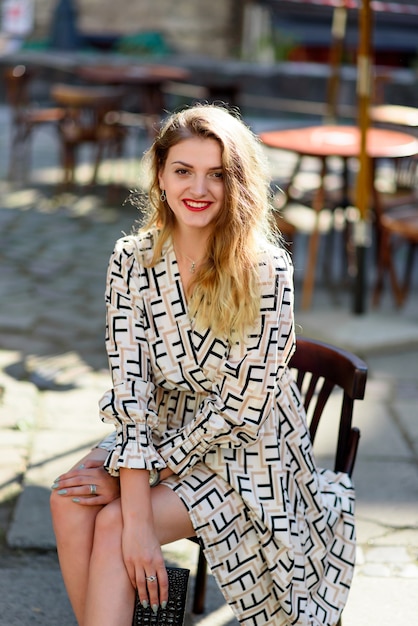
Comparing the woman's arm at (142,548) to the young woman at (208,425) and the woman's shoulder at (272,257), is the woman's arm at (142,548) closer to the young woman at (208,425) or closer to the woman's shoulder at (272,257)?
the young woman at (208,425)

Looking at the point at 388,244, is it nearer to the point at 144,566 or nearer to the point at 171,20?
the point at 144,566

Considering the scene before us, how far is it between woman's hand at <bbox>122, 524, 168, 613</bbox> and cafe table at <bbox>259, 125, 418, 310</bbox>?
318cm

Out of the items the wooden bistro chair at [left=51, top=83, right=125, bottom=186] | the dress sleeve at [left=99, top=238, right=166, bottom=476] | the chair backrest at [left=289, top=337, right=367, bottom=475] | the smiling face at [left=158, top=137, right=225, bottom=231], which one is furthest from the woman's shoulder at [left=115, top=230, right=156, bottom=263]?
the wooden bistro chair at [left=51, top=83, right=125, bottom=186]

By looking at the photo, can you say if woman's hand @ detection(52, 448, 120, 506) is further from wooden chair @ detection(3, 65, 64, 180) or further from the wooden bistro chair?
wooden chair @ detection(3, 65, 64, 180)

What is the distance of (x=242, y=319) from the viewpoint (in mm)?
2158

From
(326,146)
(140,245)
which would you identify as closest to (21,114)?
(326,146)

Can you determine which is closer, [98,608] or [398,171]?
[98,608]

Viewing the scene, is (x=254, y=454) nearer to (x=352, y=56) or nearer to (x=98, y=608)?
(x=98, y=608)

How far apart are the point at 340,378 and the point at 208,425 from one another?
1.26 feet

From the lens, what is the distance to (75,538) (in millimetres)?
2086

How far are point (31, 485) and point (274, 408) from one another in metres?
1.29

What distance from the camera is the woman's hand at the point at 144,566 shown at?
2.01 m

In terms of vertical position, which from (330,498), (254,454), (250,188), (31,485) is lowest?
(31,485)

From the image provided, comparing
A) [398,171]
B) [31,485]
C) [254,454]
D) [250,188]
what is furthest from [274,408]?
[398,171]
